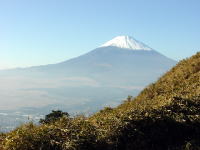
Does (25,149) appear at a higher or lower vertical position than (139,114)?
lower

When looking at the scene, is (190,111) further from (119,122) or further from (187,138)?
(119,122)

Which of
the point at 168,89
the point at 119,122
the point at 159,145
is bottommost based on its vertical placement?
the point at 159,145

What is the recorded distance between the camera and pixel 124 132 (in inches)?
421

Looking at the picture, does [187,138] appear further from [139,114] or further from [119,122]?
[119,122]

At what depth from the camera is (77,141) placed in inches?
373

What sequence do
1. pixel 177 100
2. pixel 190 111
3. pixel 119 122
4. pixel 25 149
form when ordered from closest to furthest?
pixel 25 149 < pixel 119 122 < pixel 190 111 < pixel 177 100

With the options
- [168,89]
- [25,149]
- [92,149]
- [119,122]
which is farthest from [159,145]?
[168,89]

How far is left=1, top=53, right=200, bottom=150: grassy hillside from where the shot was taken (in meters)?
9.35

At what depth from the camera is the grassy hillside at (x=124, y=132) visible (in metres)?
9.35

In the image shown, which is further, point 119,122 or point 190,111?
point 190,111

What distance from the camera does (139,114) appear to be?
11.9m

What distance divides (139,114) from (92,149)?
8.60 ft

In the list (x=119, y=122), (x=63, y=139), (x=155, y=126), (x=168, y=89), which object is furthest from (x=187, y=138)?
(x=168, y=89)

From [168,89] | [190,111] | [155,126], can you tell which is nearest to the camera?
[155,126]
